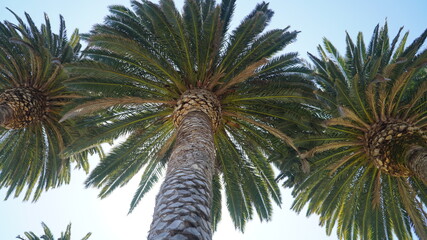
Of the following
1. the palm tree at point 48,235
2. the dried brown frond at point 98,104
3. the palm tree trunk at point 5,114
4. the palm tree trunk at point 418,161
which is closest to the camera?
the palm tree trunk at point 418,161

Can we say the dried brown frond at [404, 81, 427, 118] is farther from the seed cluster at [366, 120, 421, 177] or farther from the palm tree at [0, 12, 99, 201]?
the palm tree at [0, 12, 99, 201]

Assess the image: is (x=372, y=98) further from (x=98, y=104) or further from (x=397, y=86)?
(x=98, y=104)

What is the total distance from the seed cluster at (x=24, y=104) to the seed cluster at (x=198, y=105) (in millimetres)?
4513

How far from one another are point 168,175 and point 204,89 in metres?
3.51

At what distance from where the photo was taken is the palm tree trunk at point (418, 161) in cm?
624

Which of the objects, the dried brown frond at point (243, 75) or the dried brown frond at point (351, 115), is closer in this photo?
the dried brown frond at point (351, 115)

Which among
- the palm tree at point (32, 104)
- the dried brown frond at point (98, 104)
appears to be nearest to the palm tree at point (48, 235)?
the palm tree at point (32, 104)

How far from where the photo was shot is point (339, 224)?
31.8 ft

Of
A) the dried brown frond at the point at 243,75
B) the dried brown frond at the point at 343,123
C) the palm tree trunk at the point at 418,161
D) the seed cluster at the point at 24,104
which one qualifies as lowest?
the palm tree trunk at the point at 418,161

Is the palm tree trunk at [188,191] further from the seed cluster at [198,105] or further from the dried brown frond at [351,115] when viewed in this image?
the dried brown frond at [351,115]

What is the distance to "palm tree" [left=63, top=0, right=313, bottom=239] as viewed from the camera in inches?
302

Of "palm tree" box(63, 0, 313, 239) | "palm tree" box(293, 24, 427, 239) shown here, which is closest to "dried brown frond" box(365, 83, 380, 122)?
"palm tree" box(293, 24, 427, 239)

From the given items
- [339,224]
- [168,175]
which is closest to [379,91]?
[339,224]

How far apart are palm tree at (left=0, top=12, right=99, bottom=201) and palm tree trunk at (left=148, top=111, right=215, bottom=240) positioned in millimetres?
4651
